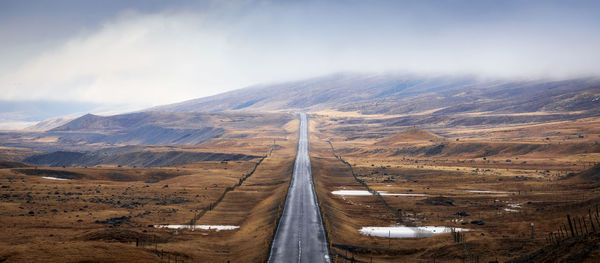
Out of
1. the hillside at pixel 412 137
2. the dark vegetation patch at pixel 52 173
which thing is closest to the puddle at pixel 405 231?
the dark vegetation patch at pixel 52 173

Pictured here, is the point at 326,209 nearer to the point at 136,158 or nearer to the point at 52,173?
the point at 52,173

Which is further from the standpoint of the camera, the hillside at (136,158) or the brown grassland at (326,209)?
the hillside at (136,158)

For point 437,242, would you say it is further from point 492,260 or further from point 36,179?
point 36,179

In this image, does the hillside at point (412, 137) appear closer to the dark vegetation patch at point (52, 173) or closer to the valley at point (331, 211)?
the valley at point (331, 211)

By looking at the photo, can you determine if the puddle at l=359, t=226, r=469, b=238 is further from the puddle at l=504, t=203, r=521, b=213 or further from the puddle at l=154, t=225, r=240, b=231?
the puddle at l=154, t=225, r=240, b=231

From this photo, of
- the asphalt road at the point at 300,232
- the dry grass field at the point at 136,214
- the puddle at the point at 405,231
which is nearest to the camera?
the dry grass field at the point at 136,214

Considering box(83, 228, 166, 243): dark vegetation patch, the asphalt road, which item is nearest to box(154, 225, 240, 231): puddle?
the asphalt road
